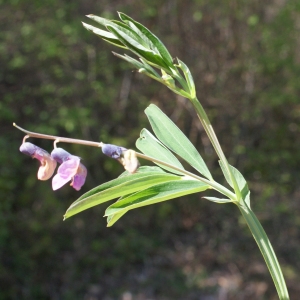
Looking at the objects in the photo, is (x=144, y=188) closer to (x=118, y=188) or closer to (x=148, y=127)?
(x=118, y=188)

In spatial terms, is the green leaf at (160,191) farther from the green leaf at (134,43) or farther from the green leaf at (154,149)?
the green leaf at (134,43)

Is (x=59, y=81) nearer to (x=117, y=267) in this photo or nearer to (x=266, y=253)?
(x=117, y=267)

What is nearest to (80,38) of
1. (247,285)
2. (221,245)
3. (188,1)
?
(188,1)

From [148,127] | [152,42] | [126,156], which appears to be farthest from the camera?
[148,127]

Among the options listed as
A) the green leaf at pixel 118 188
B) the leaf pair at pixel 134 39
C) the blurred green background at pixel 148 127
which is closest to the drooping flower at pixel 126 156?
the green leaf at pixel 118 188

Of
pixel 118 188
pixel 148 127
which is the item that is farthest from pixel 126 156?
pixel 148 127

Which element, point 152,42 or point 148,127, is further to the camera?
point 148,127

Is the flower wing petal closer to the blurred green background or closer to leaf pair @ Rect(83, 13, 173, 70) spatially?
leaf pair @ Rect(83, 13, 173, 70)
